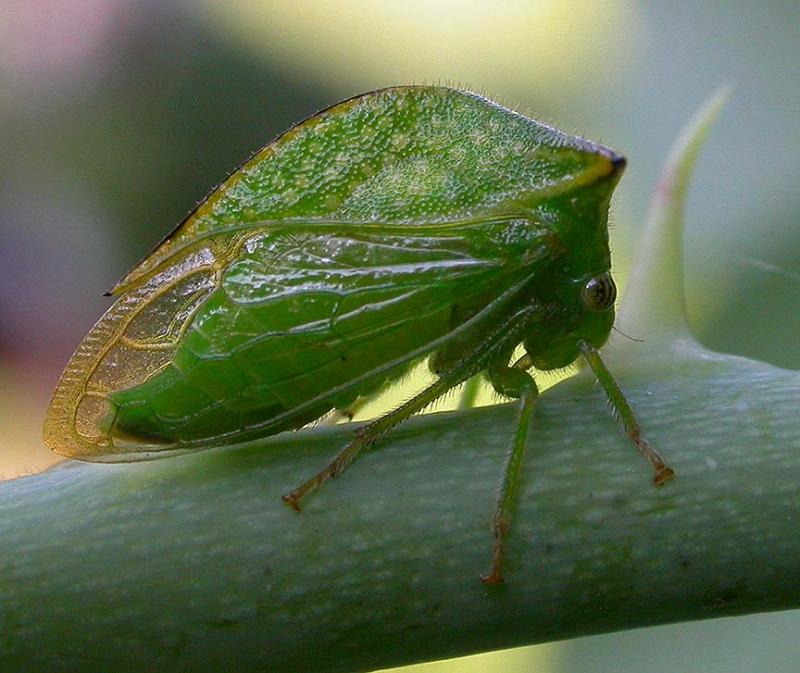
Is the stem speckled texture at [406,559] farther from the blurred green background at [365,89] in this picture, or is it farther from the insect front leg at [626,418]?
the blurred green background at [365,89]

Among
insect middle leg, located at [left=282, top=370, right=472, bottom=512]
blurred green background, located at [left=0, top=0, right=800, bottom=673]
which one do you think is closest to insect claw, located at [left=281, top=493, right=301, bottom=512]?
insect middle leg, located at [left=282, top=370, right=472, bottom=512]

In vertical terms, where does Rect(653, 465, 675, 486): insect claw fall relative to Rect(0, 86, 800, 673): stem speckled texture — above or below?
above

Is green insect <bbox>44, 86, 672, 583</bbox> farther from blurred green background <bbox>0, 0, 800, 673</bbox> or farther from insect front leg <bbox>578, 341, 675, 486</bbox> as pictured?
blurred green background <bbox>0, 0, 800, 673</bbox>

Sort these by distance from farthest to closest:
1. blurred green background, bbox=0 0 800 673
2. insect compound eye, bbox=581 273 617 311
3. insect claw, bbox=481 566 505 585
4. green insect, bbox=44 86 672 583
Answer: blurred green background, bbox=0 0 800 673 → insect compound eye, bbox=581 273 617 311 → green insect, bbox=44 86 672 583 → insect claw, bbox=481 566 505 585

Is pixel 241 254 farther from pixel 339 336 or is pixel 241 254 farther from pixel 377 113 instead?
pixel 377 113

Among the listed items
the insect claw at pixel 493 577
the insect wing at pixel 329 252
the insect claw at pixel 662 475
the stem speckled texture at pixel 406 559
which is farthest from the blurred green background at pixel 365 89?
the insect claw at pixel 662 475

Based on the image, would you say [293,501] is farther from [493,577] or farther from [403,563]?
[493,577]

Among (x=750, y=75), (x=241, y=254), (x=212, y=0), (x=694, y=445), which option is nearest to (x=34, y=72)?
(x=212, y=0)
